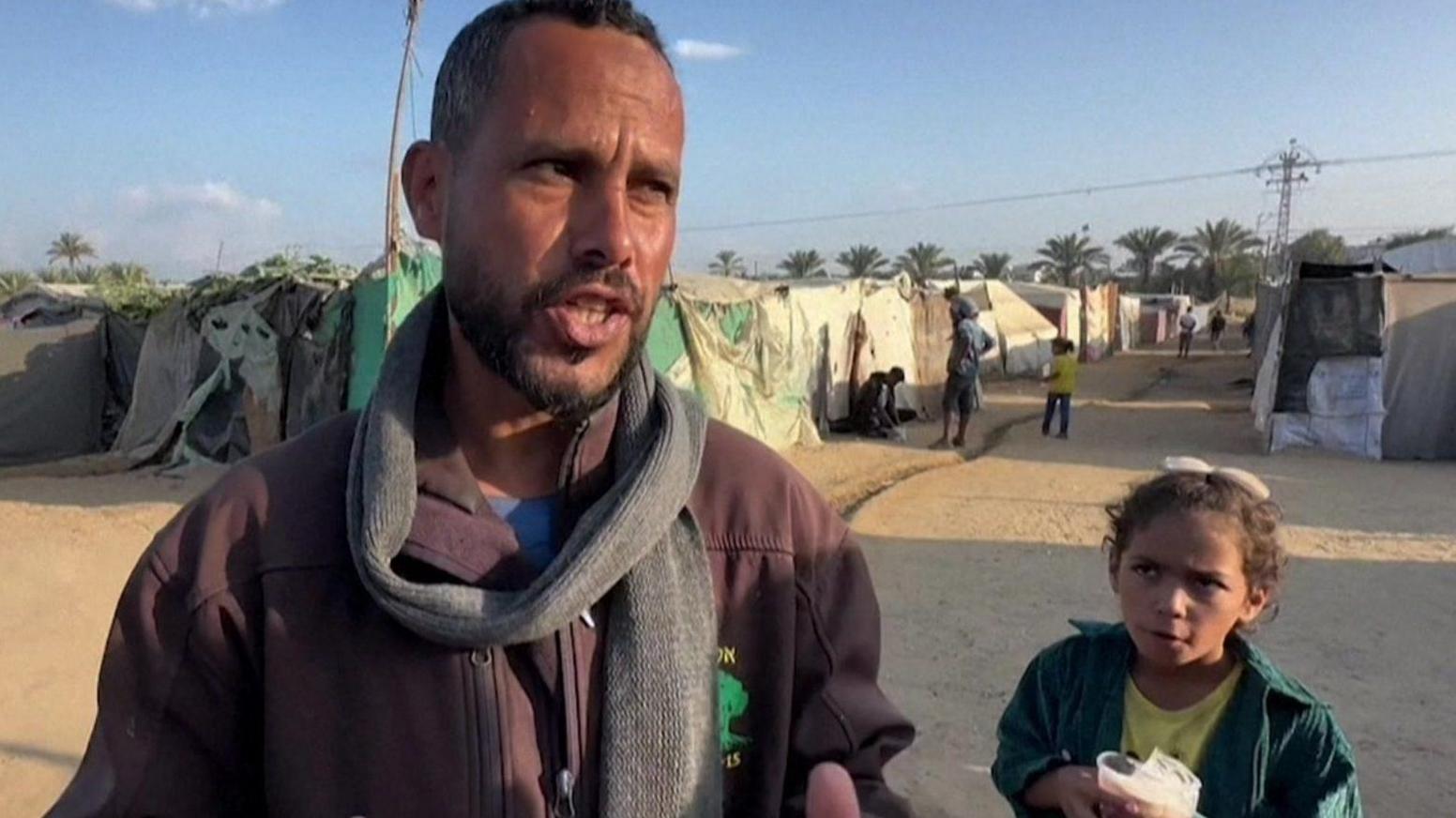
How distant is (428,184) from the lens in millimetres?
1342

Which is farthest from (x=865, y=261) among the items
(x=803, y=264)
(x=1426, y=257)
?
(x=1426, y=257)

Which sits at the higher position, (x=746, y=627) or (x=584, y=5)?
(x=584, y=5)

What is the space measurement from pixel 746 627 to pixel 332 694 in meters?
0.51

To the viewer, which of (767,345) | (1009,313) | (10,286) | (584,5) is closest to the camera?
(584,5)

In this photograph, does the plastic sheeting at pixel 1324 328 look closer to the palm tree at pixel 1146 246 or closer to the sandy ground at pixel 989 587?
the sandy ground at pixel 989 587

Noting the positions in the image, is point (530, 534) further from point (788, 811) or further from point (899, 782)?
point (899, 782)

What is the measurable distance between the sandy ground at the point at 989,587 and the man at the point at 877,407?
1.23 metres

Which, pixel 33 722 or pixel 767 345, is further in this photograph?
pixel 767 345

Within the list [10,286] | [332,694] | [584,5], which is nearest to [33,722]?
[332,694]

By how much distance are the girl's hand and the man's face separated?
1.37 meters

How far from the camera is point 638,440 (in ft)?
4.27

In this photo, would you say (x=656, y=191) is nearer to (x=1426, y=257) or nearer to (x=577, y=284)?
(x=577, y=284)

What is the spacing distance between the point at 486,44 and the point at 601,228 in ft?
0.96

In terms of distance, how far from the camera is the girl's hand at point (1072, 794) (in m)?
2.00
